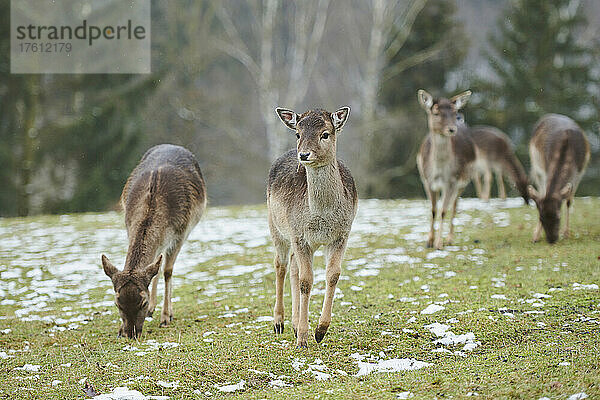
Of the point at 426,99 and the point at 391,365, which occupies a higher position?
the point at 426,99

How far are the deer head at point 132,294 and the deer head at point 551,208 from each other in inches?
273

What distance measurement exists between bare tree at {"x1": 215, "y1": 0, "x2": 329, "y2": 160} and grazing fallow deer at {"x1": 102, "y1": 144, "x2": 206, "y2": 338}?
55.0ft

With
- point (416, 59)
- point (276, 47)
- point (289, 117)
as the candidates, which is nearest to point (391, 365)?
point (289, 117)

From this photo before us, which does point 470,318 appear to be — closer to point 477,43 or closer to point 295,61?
point 295,61

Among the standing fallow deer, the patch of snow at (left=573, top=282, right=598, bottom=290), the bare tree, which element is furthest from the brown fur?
the bare tree

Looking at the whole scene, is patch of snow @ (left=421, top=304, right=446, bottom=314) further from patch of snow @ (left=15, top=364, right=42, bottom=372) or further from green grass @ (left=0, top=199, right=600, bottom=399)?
patch of snow @ (left=15, top=364, right=42, bottom=372)

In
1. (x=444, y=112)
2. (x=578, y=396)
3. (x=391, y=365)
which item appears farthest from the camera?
(x=444, y=112)

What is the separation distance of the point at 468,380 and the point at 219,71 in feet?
92.9

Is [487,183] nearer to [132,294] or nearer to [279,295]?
[279,295]

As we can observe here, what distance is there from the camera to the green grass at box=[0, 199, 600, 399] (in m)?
5.07

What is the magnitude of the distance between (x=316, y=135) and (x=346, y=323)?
2243 mm

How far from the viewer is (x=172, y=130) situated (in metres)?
29.7

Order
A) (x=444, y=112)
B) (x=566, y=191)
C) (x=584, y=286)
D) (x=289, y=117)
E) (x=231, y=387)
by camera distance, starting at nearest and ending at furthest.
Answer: (x=231, y=387), (x=289, y=117), (x=584, y=286), (x=566, y=191), (x=444, y=112)

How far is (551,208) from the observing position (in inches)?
426
